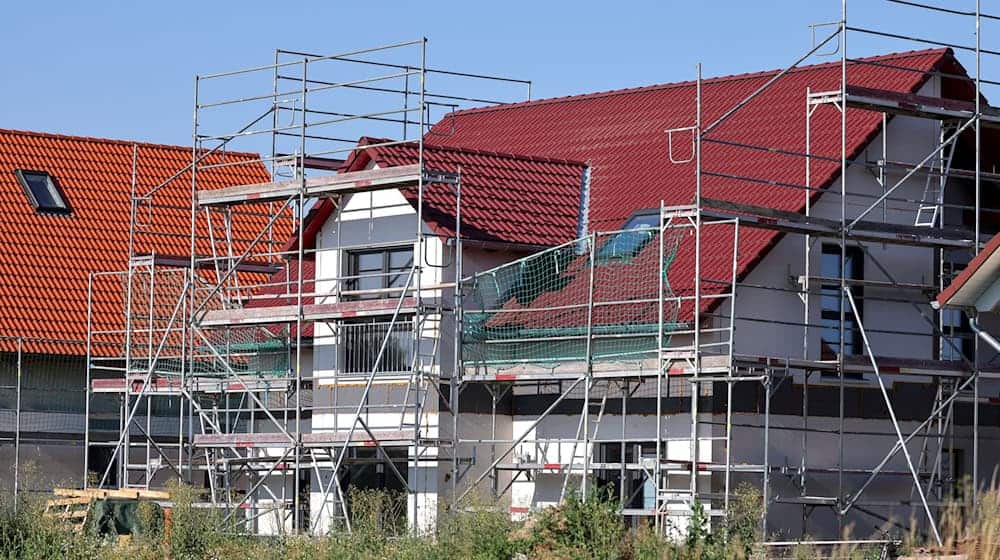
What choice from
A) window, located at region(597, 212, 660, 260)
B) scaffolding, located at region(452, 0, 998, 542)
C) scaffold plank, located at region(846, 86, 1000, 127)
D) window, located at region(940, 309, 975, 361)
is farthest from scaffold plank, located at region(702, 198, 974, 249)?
window, located at region(597, 212, 660, 260)

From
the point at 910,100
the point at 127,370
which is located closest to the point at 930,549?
the point at 910,100

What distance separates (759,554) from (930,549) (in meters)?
2.28

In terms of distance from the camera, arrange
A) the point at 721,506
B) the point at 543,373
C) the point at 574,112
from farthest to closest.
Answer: the point at 574,112 < the point at 543,373 < the point at 721,506

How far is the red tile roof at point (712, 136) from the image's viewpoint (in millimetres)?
25438

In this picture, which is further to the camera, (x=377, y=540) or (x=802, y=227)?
(x=802, y=227)

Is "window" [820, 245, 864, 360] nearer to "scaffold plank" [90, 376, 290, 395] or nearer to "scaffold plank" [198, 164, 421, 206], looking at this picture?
"scaffold plank" [198, 164, 421, 206]

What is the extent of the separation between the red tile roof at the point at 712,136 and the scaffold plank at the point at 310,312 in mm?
3720

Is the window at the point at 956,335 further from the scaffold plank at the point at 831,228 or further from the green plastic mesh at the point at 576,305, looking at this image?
the green plastic mesh at the point at 576,305

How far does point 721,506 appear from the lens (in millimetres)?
23391

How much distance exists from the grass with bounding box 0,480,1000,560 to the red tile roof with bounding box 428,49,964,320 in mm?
4597

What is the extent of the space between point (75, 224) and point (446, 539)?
17959 millimetres

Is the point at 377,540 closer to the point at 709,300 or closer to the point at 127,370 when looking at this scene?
the point at 709,300

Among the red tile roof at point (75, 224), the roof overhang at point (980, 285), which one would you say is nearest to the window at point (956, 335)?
the roof overhang at point (980, 285)

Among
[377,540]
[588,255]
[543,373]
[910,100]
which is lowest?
[377,540]
